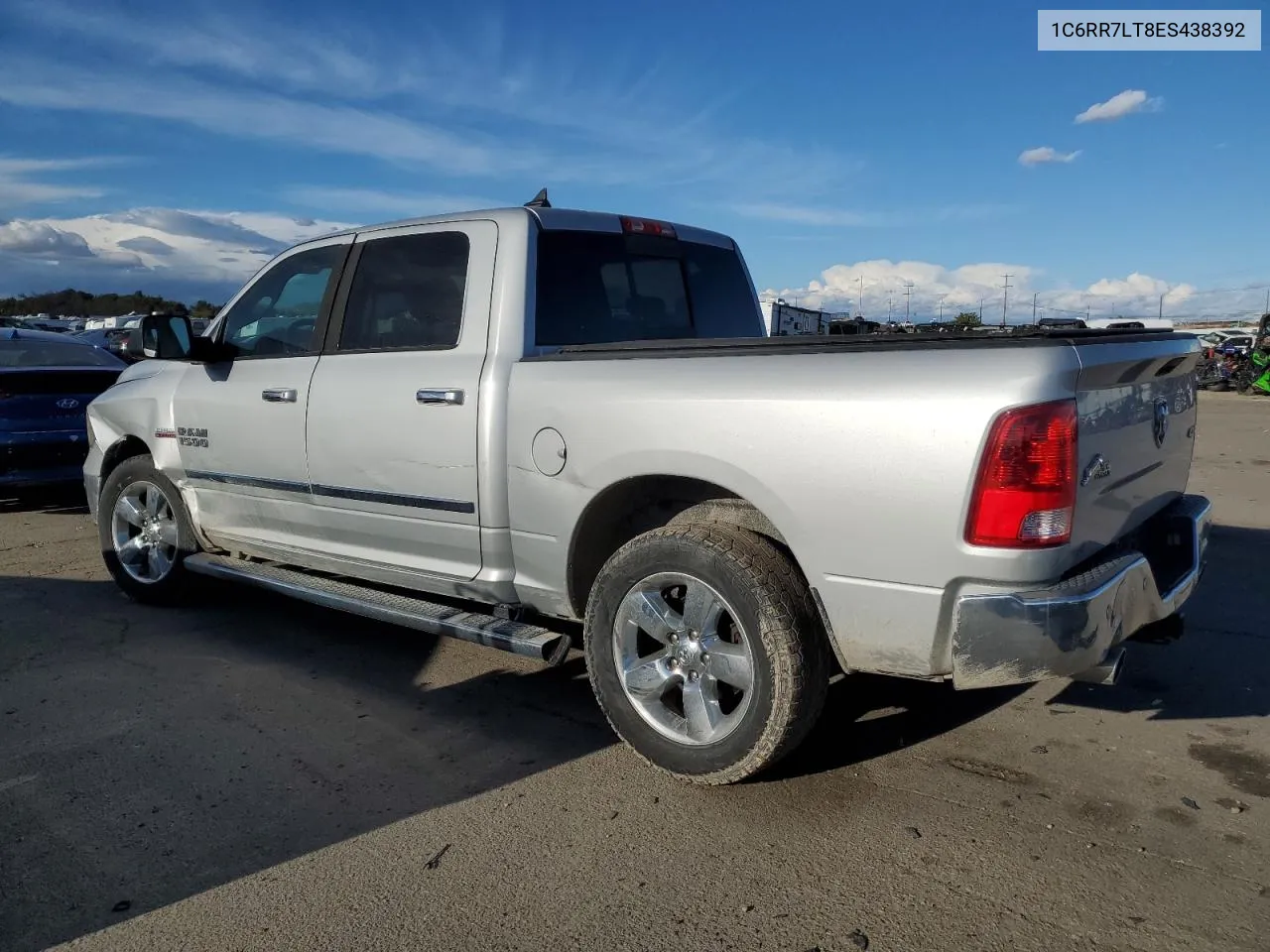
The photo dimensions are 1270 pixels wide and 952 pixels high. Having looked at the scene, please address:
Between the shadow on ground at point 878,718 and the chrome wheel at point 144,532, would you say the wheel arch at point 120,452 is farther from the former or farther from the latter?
the shadow on ground at point 878,718

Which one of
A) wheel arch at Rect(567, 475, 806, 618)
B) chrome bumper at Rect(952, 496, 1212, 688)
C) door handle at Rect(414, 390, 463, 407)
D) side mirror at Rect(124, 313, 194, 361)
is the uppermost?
side mirror at Rect(124, 313, 194, 361)

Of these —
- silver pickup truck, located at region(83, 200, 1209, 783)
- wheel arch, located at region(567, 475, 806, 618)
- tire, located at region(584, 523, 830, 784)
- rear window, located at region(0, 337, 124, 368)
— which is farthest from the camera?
rear window, located at region(0, 337, 124, 368)

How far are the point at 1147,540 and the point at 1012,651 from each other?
3.86 ft

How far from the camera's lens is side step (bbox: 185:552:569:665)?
3775 mm

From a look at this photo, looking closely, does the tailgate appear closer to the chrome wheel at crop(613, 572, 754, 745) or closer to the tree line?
the chrome wheel at crop(613, 572, 754, 745)

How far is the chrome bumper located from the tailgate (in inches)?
5.2

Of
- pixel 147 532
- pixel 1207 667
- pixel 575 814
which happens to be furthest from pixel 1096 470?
pixel 147 532

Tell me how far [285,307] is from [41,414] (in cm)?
477

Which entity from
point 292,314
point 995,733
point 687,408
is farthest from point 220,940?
point 292,314

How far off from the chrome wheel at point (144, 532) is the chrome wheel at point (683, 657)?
10.8 ft

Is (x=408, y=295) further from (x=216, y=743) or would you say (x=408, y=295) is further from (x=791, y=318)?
(x=791, y=318)

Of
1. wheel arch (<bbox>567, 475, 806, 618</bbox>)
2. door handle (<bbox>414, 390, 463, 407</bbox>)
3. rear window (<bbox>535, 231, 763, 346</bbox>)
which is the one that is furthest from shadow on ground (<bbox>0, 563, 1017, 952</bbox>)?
rear window (<bbox>535, 231, 763, 346</bbox>)

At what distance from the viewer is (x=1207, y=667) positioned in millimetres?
4484

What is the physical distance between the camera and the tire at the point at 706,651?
10.3 feet
